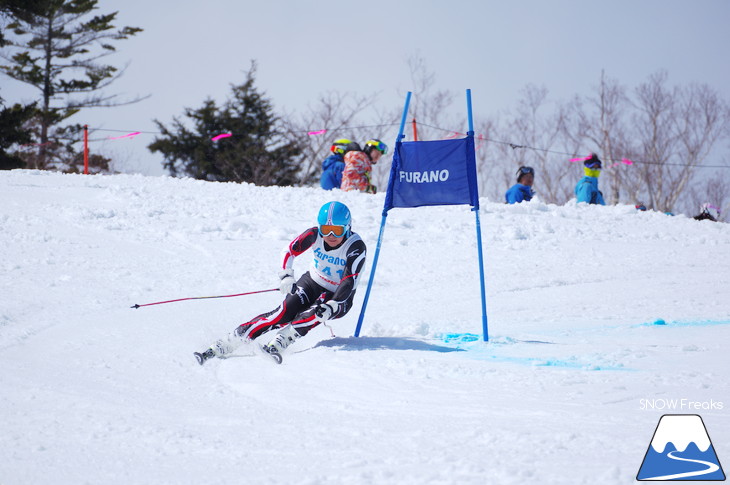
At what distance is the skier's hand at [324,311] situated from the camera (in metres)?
6.23

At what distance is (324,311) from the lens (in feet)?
20.5

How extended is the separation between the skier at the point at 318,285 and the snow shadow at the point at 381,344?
0.92 ft

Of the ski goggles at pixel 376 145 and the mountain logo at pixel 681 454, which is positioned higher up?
the ski goggles at pixel 376 145

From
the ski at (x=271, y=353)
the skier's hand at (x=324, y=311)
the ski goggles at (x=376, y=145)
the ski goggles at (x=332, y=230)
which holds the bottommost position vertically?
the ski at (x=271, y=353)

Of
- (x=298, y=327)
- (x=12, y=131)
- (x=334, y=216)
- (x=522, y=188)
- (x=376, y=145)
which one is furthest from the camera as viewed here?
(x=12, y=131)

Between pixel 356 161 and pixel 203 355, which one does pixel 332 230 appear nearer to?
pixel 203 355

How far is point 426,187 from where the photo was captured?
23.0 feet

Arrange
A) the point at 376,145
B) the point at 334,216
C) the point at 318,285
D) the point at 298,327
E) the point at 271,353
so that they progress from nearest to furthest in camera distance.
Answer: the point at 271,353
the point at 298,327
the point at 334,216
the point at 318,285
the point at 376,145

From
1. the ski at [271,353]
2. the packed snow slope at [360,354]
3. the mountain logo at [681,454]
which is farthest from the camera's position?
the ski at [271,353]

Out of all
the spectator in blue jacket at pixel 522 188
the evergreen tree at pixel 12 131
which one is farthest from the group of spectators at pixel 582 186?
the evergreen tree at pixel 12 131

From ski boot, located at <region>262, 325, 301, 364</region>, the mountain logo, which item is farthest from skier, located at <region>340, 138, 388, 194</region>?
the mountain logo

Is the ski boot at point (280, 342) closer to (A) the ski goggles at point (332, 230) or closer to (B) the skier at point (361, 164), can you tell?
(A) the ski goggles at point (332, 230)

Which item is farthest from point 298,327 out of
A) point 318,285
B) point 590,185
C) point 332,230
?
point 590,185
